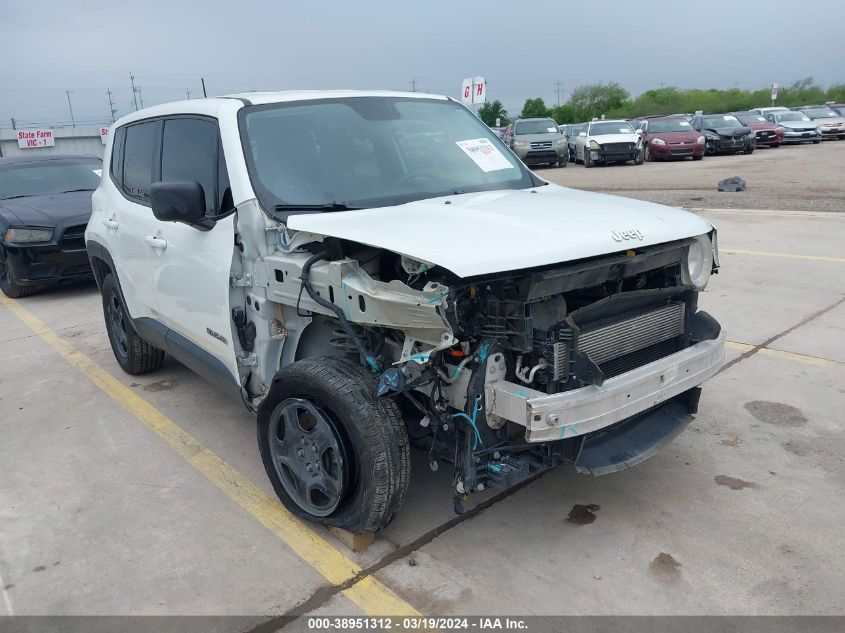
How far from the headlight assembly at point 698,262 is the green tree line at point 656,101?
71.7 m

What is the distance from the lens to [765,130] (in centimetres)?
2691

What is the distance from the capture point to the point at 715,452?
3.87 m

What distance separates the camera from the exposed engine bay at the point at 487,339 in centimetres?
266

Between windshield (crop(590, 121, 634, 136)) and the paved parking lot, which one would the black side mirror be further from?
windshield (crop(590, 121, 634, 136))

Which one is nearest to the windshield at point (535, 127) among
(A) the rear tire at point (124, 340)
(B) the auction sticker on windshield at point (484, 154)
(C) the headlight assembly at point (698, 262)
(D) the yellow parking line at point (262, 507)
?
(A) the rear tire at point (124, 340)

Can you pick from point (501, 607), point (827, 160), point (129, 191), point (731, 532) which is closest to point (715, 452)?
point (731, 532)

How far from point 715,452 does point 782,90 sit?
8397cm

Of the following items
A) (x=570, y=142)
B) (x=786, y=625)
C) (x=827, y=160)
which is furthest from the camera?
(x=570, y=142)

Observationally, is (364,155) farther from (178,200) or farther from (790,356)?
(790,356)

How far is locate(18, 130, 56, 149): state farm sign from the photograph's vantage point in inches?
1511

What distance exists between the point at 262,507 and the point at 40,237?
624 centimetres

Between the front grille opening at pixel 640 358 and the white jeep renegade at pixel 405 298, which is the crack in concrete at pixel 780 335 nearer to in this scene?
the front grille opening at pixel 640 358

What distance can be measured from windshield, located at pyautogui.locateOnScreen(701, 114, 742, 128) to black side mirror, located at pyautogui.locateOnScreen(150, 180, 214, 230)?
25.3 metres

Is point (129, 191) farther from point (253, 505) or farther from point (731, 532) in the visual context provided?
point (731, 532)
